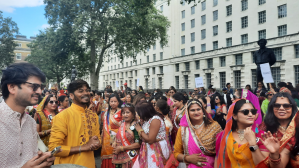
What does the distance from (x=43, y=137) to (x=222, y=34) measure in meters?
34.7

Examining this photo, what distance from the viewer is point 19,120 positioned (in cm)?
177

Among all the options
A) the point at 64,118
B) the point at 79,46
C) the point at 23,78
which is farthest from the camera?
the point at 79,46

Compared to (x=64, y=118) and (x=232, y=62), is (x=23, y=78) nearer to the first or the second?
(x=64, y=118)

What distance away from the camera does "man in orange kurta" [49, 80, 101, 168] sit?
2.82 meters

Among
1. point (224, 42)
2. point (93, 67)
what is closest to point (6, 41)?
point (93, 67)

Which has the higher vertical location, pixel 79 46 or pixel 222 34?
pixel 222 34

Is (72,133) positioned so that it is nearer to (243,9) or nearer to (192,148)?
(192,148)

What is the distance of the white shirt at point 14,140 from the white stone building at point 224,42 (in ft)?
75.1

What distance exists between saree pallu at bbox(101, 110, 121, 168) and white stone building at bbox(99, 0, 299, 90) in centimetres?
2020

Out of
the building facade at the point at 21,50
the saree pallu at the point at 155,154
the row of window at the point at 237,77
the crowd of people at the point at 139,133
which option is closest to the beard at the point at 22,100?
the crowd of people at the point at 139,133

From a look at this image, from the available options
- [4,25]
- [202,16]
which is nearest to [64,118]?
[4,25]

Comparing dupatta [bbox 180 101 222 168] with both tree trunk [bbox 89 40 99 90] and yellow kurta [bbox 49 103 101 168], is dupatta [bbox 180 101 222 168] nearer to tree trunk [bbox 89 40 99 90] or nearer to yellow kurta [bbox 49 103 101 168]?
yellow kurta [bbox 49 103 101 168]

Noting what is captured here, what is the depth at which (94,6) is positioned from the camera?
74.5 ft

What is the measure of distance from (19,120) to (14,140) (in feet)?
0.55
